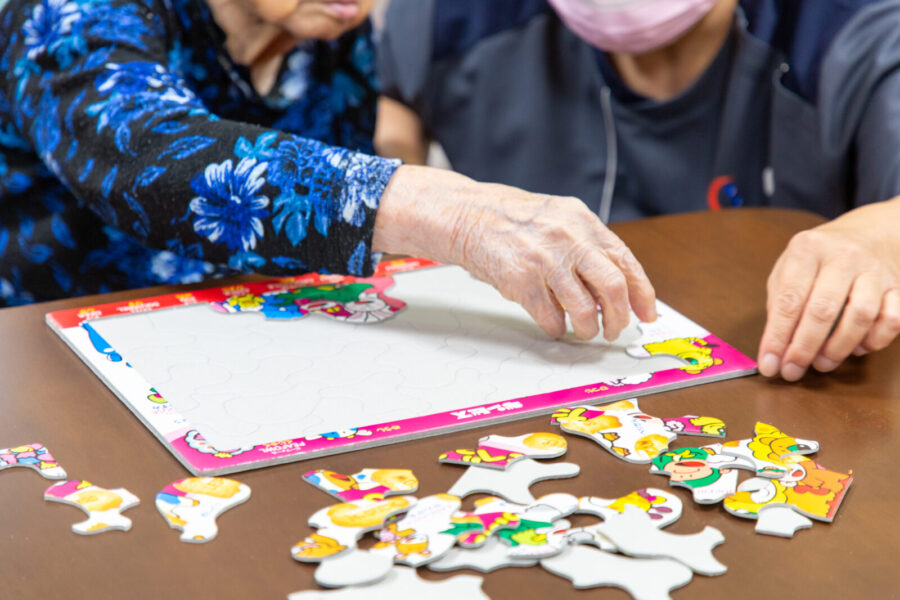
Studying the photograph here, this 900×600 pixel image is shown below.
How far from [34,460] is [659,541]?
17.2 inches

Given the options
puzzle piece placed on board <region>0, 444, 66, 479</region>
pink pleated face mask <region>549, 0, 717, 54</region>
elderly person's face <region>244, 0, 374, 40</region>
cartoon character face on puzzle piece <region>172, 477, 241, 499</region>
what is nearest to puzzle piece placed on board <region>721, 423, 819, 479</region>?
cartoon character face on puzzle piece <region>172, 477, 241, 499</region>

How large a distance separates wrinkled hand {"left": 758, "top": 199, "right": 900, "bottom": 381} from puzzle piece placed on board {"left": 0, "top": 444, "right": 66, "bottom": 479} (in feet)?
1.92

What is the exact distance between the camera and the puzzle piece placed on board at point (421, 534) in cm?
60

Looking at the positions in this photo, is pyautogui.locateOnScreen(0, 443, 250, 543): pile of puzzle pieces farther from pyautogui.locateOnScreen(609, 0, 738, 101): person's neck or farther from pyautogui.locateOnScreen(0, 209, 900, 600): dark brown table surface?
pyautogui.locateOnScreen(609, 0, 738, 101): person's neck

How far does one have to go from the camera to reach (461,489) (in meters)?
0.68

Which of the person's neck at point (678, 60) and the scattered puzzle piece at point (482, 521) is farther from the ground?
the person's neck at point (678, 60)

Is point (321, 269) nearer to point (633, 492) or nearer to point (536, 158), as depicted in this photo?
point (633, 492)

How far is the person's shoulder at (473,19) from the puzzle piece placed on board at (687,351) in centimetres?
94

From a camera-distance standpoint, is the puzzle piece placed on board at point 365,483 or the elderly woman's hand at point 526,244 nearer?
the puzzle piece placed on board at point 365,483

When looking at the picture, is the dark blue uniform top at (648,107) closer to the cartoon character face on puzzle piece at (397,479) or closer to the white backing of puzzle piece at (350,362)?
the white backing of puzzle piece at (350,362)

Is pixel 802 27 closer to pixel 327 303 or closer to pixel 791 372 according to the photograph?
pixel 791 372

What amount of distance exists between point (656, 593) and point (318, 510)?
23cm

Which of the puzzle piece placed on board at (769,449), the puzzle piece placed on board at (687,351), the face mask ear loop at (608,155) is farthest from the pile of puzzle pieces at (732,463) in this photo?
the face mask ear loop at (608,155)

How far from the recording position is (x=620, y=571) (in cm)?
60
